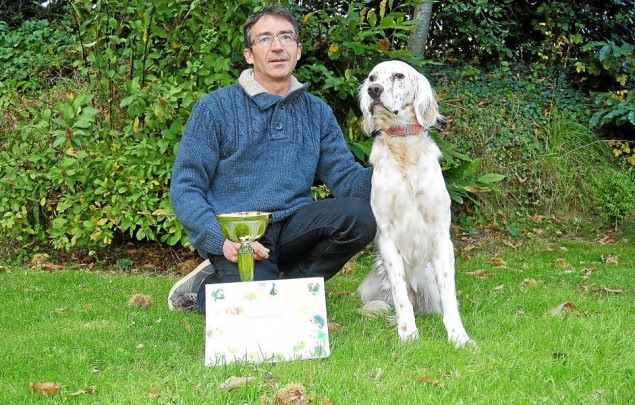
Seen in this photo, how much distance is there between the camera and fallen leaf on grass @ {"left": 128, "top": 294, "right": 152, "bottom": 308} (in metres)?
3.55

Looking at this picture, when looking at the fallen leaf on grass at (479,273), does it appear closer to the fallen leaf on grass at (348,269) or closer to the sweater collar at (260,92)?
the fallen leaf on grass at (348,269)

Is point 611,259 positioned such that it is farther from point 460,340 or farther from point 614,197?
point 460,340

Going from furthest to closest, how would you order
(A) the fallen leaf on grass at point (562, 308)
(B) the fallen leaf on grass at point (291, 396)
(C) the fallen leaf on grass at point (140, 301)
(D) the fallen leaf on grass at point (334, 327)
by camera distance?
1. (C) the fallen leaf on grass at point (140, 301)
2. (A) the fallen leaf on grass at point (562, 308)
3. (D) the fallen leaf on grass at point (334, 327)
4. (B) the fallen leaf on grass at point (291, 396)

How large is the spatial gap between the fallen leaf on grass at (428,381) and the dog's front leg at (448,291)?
47 centimetres

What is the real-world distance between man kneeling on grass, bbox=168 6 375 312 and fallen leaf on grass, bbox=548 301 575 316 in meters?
0.81

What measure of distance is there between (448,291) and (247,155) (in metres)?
1.00

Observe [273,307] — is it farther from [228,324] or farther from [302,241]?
[302,241]

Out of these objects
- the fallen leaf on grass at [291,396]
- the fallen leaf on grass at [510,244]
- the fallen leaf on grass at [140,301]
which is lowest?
the fallen leaf on grass at [510,244]

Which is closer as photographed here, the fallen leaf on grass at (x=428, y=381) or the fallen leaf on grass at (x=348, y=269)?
the fallen leaf on grass at (x=428, y=381)

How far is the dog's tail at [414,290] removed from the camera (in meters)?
3.25

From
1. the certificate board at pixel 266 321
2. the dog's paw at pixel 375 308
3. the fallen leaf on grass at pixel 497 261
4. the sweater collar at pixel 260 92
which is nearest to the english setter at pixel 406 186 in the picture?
the dog's paw at pixel 375 308

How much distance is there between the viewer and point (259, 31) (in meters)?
3.19

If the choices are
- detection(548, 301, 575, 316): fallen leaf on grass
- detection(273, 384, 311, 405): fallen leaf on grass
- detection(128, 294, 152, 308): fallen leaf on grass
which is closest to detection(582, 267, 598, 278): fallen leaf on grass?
detection(548, 301, 575, 316): fallen leaf on grass

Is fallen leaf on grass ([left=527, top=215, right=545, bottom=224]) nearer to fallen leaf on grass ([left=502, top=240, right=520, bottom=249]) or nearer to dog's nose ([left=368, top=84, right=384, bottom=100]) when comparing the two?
fallen leaf on grass ([left=502, top=240, right=520, bottom=249])
